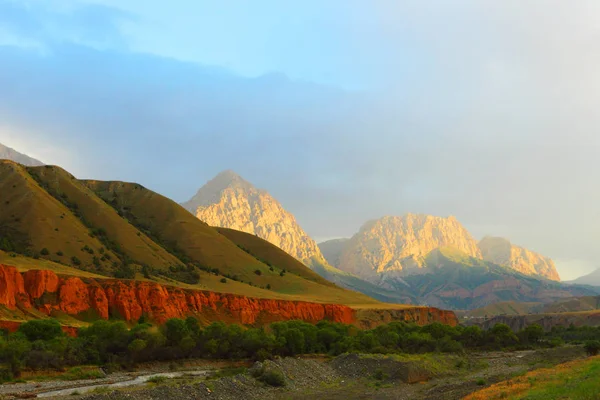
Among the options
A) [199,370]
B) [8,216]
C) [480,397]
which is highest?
[8,216]

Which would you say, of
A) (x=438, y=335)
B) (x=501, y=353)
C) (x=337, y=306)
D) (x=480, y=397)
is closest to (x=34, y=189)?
(x=337, y=306)

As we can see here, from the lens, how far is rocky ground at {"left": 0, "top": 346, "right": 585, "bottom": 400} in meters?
48.1

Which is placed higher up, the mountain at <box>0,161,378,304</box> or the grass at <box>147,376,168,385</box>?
the mountain at <box>0,161,378,304</box>

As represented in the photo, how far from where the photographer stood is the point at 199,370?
71.2 metres

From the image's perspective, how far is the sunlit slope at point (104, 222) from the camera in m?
149

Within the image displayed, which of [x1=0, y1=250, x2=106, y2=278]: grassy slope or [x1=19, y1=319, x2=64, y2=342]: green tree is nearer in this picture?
[x1=19, y1=319, x2=64, y2=342]: green tree

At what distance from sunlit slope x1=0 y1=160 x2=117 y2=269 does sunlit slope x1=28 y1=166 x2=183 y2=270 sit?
531 cm

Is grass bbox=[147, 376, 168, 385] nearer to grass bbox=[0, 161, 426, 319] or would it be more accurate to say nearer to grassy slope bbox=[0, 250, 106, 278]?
grassy slope bbox=[0, 250, 106, 278]

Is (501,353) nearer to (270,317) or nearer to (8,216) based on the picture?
(270,317)

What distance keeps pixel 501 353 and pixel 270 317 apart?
169 feet

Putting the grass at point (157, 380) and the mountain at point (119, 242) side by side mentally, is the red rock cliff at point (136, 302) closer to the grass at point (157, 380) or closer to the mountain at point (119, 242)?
the mountain at point (119, 242)

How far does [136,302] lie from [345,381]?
187ft

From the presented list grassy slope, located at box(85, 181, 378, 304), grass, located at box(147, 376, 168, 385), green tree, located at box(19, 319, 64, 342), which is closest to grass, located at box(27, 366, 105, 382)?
grass, located at box(147, 376, 168, 385)

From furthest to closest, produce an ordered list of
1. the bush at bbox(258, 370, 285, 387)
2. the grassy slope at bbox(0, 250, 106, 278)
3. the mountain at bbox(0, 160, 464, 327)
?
the grassy slope at bbox(0, 250, 106, 278), the mountain at bbox(0, 160, 464, 327), the bush at bbox(258, 370, 285, 387)
